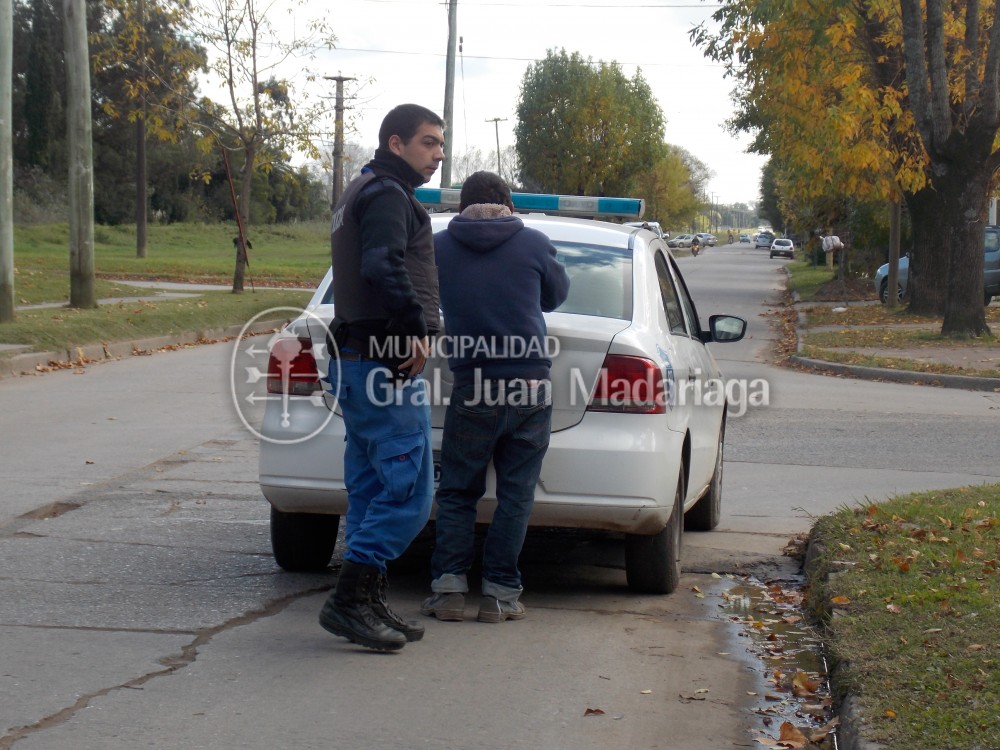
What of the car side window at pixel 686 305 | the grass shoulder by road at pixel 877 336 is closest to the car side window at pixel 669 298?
the car side window at pixel 686 305

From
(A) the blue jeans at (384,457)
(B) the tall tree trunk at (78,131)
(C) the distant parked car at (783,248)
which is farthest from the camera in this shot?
(C) the distant parked car at (783,248)

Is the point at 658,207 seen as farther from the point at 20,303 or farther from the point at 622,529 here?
the point at 622,529

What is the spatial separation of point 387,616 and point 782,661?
5.04 ft

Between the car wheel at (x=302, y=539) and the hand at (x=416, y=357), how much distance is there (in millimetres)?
1449

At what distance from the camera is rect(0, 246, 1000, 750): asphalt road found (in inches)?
154

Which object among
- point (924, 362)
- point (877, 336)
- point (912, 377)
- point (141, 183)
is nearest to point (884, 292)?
point (877, 336)

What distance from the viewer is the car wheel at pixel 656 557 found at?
218 inches

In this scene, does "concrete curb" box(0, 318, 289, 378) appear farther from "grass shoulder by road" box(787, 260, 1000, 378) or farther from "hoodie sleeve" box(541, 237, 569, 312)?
"grass shoulder by road" box(787, 260, 1000, 378)

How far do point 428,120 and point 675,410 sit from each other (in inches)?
67.7

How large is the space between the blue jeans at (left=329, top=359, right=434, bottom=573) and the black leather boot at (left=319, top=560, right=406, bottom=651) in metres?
0.05

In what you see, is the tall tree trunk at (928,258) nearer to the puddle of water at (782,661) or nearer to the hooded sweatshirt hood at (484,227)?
the puddle of water at (782,661)

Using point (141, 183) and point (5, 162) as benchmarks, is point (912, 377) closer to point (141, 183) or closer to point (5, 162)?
point (5, 162)

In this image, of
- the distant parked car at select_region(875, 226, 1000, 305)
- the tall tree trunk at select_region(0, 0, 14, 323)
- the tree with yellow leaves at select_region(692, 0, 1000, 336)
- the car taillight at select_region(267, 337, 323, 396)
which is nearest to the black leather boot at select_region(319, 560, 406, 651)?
the car taillight at select_region(267, 337, 323, 396)

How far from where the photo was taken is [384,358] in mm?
4512
